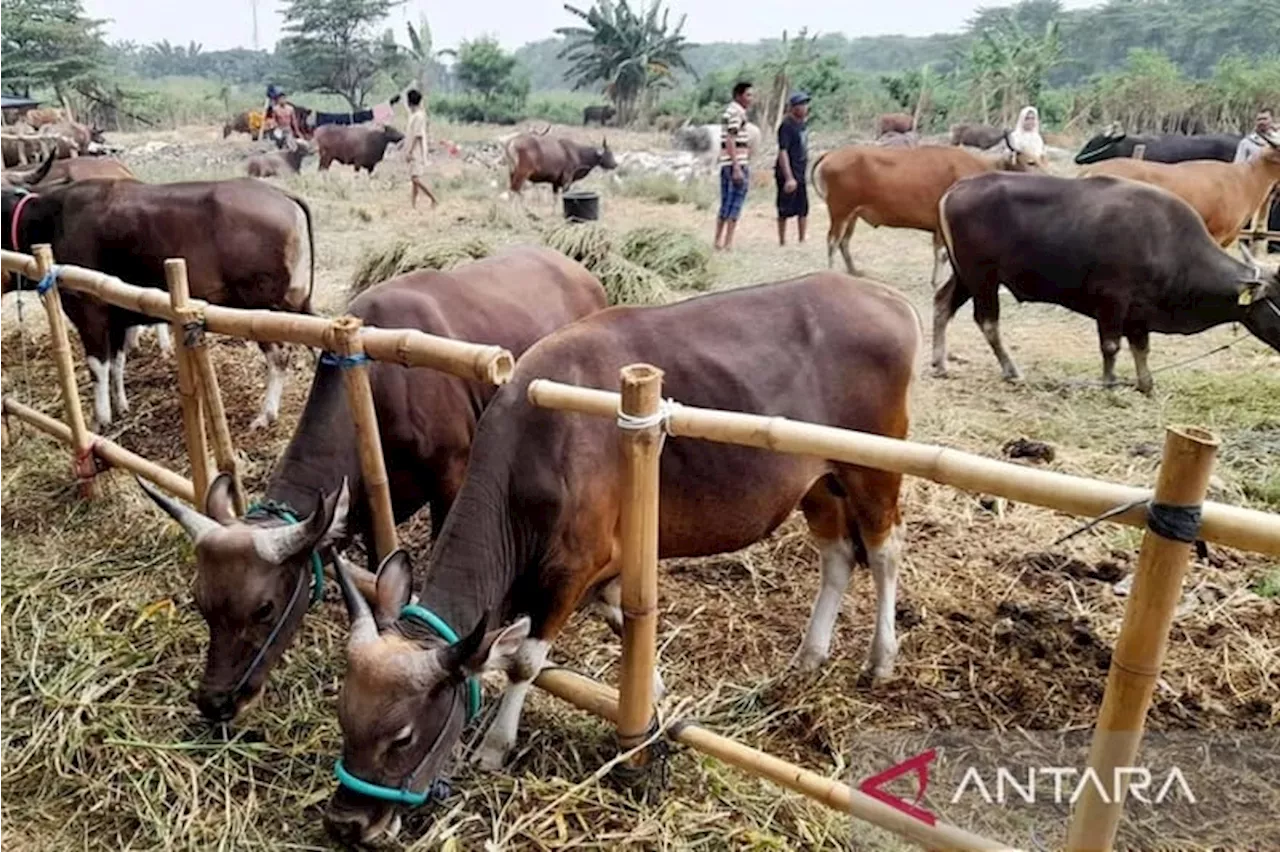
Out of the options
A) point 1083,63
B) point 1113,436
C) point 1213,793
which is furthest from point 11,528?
point 1083,63

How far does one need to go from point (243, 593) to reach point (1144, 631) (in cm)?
250

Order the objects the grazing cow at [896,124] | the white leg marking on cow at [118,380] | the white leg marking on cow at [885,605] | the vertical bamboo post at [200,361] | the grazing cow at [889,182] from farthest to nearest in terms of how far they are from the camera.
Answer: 1. the grazing cow at [896,124]
2. the grazing cow at [889,182]
3. the white leg marking on cow at [118,380]
4. the vertical bamboo post at [200,361]
5. the white leg marking on cow at [885,605]

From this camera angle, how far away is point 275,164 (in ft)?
73.0

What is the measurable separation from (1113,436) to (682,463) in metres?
4.23

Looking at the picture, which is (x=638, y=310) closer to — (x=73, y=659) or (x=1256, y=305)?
(x=73, y=659)

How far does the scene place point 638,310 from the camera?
11.3ft

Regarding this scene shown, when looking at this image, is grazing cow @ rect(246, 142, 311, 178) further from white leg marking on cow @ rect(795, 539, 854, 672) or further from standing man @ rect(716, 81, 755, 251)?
white leg marking on cow @ rect(795, 539, 854, 672)

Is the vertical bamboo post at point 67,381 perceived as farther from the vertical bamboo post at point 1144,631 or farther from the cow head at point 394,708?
the vertical bamboo post at point 1144,631

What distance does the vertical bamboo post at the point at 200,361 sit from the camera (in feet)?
12.8

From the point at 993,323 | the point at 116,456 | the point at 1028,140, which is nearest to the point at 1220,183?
Result: the point at 1028,140

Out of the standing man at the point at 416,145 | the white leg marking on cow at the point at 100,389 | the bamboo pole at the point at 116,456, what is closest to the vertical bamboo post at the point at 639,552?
the bamboo pole at the point at 116,456

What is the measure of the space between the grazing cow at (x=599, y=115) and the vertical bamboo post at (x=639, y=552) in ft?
127

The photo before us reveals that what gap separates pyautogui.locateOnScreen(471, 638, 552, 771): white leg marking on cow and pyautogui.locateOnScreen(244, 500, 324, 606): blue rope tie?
80cm

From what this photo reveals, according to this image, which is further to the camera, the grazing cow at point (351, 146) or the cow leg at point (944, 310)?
the grazing cow at point (351, 146)
